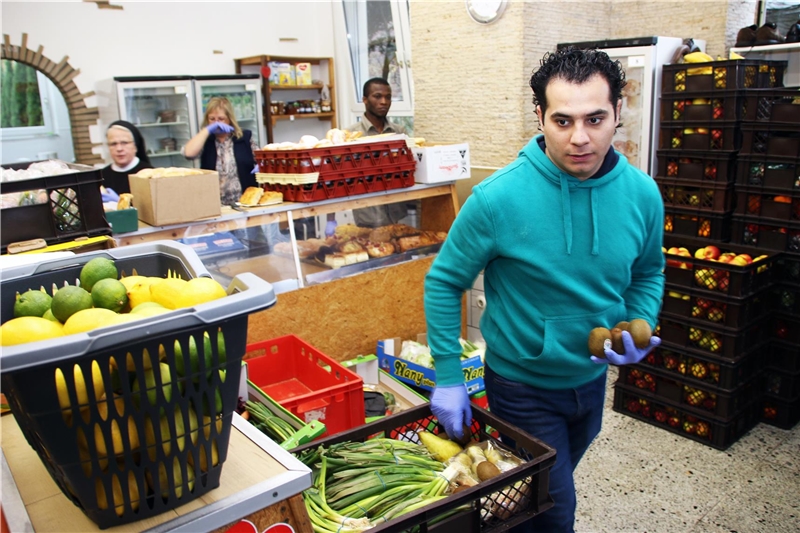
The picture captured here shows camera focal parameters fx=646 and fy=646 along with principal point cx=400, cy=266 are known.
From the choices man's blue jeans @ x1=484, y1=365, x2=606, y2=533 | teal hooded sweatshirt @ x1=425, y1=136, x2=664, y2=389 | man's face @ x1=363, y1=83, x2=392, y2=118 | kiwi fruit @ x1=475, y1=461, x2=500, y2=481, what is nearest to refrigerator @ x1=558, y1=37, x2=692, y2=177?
man's face @ x1=363, y1=83, x2=392, y2=118

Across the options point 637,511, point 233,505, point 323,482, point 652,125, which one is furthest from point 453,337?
point 652,125

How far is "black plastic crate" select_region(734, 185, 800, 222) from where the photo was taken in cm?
331

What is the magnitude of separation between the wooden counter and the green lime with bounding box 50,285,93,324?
302 mm

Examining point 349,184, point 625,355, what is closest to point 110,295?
point 625,355

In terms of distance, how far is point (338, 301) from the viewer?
347cm

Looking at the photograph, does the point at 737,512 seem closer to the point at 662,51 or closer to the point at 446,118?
the point at 662,51

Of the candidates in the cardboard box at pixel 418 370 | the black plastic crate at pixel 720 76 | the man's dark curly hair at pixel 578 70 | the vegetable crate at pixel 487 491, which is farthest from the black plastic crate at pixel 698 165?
the vegetable crate at pixel 487 491

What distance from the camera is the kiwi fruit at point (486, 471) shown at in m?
1.65

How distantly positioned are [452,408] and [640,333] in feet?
1.85

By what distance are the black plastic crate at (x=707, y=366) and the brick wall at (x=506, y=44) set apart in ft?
6.41

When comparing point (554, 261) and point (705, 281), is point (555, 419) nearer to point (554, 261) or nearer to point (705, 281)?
point (554, 261)

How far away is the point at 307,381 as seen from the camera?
303cm

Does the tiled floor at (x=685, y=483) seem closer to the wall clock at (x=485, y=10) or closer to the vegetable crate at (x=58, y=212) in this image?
the vegetable crate at (x=58, y=212)

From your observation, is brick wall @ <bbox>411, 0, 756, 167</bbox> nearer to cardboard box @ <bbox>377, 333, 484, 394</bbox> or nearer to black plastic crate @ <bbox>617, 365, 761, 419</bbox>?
black plastic crate @ <bbox>617, 365, 761, 419</bbox>
